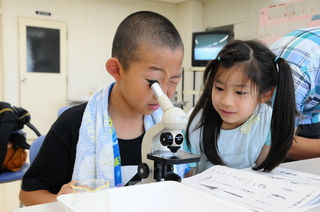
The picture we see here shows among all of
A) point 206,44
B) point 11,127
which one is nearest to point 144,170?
point 11,127

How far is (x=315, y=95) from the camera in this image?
1478mm

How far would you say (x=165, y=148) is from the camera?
30.4 inches

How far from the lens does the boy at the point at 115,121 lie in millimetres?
967

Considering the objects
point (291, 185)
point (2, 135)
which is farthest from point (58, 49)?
point (291, 185)

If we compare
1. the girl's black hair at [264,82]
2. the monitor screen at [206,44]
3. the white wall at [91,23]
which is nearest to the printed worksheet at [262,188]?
the girl's black hair at [264,82]

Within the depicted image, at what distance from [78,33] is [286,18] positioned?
379 cm

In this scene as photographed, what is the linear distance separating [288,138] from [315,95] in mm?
437

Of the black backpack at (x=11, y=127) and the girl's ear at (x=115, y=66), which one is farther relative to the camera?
the black backpack at (x=11, y=127)

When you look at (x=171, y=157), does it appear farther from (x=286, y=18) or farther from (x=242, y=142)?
(x=286, y=18)

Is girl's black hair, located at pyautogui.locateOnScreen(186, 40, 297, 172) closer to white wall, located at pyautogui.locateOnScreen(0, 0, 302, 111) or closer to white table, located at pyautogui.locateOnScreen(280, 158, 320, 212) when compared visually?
white table, located at pyautogui.locateOnScreen(280, 158, 320, 212)

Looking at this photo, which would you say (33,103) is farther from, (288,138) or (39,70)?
(288,138)

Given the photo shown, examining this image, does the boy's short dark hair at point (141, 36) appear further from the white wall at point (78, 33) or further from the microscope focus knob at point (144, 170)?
the white wall at point (78, 33)

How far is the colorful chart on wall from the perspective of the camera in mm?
4719

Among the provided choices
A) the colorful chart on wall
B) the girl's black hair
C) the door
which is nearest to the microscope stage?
the girl's black hair
